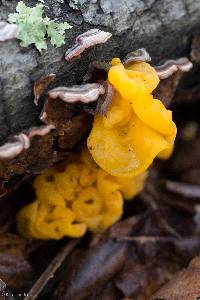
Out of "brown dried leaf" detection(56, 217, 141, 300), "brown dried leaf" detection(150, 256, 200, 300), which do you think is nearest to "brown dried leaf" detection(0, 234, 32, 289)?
"brown dried leaf" detection(56, 217, 141, 300)

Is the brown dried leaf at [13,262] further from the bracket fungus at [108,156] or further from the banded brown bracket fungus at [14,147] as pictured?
the banded brown bracket fungus at [14,147]

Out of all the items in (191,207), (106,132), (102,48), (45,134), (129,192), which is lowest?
(191,207)

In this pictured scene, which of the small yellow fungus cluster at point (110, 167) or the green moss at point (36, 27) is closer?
the green moss at point (36, 27)

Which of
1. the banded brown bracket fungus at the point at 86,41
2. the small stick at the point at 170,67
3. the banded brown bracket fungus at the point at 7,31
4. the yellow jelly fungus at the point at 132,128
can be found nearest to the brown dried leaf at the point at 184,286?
the yellow jelly fungus at the point at 132,128

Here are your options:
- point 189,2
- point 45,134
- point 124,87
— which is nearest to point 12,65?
point 45,134

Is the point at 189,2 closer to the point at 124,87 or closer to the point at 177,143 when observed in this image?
the point at 124,87

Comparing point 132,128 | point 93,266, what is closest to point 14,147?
point 132,128

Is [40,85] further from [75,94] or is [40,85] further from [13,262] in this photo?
[13,262]
